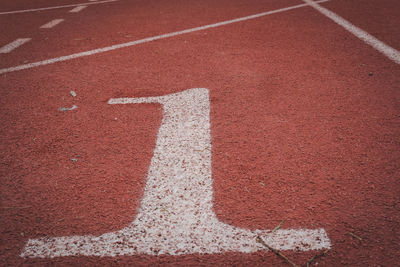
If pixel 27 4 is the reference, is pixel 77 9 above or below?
below

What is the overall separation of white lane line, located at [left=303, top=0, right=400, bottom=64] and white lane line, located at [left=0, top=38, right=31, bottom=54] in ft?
14.8

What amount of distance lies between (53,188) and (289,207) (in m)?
1.38

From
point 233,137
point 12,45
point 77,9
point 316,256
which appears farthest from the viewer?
point 77,9

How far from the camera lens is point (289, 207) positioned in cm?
167

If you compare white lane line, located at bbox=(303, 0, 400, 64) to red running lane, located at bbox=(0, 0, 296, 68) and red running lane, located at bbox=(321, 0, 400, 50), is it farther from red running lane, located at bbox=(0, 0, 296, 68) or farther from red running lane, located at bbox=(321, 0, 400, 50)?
red running lane, located at bbox=(0, 0, 296, 68)

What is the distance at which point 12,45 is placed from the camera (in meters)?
4.32

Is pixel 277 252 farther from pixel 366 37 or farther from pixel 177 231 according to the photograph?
pixel 366 37

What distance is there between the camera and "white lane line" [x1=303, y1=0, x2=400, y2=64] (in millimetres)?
3365

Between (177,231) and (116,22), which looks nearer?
(177,231)

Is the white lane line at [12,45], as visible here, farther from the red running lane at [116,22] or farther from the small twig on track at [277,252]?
the small twig on track at [277,252]

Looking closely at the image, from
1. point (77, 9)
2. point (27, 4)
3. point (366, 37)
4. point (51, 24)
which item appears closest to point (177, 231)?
point (366, 37)

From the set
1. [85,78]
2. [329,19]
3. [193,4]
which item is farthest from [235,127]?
[193,4]

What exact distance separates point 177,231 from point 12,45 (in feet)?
13.4

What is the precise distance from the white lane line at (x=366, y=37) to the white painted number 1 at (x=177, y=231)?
2.54m
